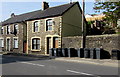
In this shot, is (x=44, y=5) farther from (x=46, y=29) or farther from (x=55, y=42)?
(x=55, y=42)

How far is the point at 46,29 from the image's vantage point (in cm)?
2594

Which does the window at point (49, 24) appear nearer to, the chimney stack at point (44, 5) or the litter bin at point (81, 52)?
the chimney stack at point (44, 5)

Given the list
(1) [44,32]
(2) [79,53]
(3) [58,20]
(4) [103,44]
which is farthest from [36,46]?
(4) [103,44]

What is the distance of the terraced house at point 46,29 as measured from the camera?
24.5m

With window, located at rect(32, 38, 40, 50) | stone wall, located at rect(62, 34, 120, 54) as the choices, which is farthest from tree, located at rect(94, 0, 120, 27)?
window, located at rect(32, 38, 40, 50)

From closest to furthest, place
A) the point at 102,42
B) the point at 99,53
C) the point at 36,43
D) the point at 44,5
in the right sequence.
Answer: the point at 99,53, the point at 102,42, the point at 36,43, the point at 44,5

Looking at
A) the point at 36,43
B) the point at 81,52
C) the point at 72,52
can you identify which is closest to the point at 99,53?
the point at 81,52

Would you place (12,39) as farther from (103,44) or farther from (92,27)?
(103,44)

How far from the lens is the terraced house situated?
80.3 feet

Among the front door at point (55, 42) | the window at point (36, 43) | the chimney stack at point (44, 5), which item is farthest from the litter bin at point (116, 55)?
the chimney stack at point (44, 5)

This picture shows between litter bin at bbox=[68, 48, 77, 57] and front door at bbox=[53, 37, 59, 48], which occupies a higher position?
front door at bbox=[53, 37, 59, 48]

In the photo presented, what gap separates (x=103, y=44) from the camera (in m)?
18.9

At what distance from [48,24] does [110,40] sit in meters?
10.7

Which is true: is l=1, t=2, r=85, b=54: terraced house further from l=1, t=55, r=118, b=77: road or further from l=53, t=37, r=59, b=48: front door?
l=1, t=55, r=118, b=77: road
